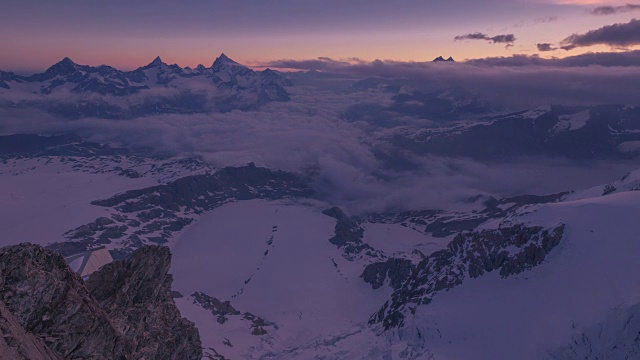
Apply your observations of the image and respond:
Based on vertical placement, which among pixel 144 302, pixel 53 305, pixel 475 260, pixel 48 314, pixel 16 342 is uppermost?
pixel 16 342

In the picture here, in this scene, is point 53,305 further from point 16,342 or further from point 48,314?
point 16,342

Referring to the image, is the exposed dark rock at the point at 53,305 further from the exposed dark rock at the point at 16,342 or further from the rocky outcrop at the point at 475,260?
the rocky outcrop at the point at 475,260

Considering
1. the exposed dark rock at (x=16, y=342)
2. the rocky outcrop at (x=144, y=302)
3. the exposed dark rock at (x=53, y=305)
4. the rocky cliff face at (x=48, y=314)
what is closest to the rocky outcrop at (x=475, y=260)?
the rocky outcrop at (x=144, y=302)

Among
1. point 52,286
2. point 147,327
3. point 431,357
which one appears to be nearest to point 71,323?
point 52,286

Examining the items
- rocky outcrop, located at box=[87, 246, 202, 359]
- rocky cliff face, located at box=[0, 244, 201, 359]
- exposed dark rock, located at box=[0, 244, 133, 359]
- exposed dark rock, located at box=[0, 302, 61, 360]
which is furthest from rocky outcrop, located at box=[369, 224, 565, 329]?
exposed dark rock, located at box=[0, 302, 61, 360]

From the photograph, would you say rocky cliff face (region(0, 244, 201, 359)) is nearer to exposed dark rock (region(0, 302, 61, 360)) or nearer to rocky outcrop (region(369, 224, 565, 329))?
exposed dark rock (region(0, 302, 61, 360))

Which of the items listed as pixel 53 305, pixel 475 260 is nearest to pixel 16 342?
pixel 53 305

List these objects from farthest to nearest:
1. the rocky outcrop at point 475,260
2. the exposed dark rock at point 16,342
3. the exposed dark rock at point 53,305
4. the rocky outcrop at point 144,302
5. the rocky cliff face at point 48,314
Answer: the rocky outcrop at point 475,260 < the rocky outcrop at point 144,302 < the exposed dark rock at point 53,305 < the rocky cliff face at point 48,314 < the exposed dark rock at point 16,342

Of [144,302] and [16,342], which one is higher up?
[16,342]

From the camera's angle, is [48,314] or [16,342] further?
[48,314]
